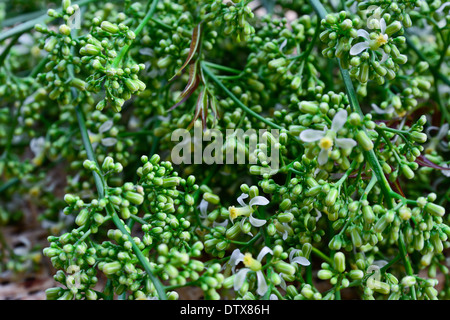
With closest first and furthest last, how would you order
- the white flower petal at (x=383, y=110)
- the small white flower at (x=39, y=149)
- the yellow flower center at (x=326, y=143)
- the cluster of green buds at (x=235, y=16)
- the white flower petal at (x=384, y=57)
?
1. the yellow flower center at (x=326, y=143)
2. the white flower petal at (x=384, y=57)
3. the cluster of green buds at (x=235, y=16)
4. the white flower petal at (x=383, y=110)
5. the small white flower at (x=39, y=149)

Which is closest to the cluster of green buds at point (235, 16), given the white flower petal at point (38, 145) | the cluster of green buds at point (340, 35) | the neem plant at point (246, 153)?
the neem plant at point (246, 153)

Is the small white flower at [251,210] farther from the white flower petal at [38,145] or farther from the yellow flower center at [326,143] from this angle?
the white flower petal at [38,145]

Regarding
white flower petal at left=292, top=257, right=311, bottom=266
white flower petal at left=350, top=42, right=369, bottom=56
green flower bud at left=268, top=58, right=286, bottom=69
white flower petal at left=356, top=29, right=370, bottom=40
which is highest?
white flower petal at left=356, top=29, right=370, bottom=40

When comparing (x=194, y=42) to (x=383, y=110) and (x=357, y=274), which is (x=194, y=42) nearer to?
(x=383, y=110)

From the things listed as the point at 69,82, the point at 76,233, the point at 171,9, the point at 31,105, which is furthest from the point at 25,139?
the point at 76,233

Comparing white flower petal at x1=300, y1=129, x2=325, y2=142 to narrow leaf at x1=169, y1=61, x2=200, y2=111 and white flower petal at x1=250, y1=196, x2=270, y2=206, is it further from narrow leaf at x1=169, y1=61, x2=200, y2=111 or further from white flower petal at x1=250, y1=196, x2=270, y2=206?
narrow leaf at x1=169, y1=61, x2=200, y2=111

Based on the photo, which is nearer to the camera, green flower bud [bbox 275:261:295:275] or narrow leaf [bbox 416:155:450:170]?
green flower bud [bbox 275:261:295:275]

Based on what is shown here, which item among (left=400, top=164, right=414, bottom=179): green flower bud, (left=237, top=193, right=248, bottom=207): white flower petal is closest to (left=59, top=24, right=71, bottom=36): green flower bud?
(left=237, top=193, right=248, bottom=207): white flower petal

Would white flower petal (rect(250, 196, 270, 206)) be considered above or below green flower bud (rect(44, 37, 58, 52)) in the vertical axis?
below
